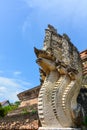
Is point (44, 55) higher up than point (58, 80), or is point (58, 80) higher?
point (44, 55)

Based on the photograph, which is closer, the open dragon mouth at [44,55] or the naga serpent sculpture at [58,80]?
the naga serpent sculpture at [58,80]

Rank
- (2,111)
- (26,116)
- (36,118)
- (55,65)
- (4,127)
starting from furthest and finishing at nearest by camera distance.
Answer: (2,111), (4,127), (26,116), (36,118), (55,65)

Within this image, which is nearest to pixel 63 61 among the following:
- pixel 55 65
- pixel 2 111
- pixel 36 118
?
pixel 55 65

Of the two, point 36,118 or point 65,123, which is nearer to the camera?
point 65,123

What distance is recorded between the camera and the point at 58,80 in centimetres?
634

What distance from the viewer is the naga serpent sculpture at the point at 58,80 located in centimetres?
598

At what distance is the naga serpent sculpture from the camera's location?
5.98 metres

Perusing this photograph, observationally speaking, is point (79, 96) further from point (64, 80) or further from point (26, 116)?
point (26, 116)

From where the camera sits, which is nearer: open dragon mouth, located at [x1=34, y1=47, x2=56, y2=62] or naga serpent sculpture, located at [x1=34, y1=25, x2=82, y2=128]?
naga serpent sculpture, located at [x1=34, y1=25, x2=82, y2=128]

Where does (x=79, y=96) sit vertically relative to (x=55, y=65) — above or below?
below

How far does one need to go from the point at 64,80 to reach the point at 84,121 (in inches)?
38.9

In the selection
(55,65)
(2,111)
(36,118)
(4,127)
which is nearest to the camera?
(55,65)

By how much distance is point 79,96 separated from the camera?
259 inches

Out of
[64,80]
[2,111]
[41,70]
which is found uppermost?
[2,111]
